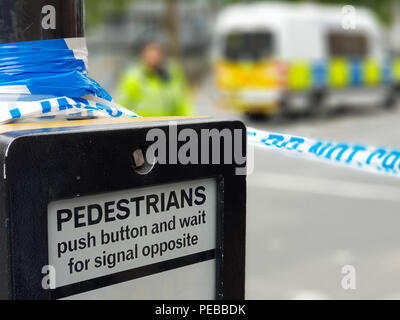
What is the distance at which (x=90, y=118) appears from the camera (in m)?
1.64

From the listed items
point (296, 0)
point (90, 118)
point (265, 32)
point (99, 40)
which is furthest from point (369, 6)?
point (90, 118)

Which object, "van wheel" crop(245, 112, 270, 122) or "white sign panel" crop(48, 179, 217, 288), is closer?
"white sign panel" crop(48, 179, 217, 288)

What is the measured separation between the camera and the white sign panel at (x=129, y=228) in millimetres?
1404

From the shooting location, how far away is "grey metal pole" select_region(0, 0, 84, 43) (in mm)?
1549

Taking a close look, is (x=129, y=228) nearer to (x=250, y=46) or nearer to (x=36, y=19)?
(x=36, y=19)

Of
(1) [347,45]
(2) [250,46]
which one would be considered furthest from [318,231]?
(1) [347,45]

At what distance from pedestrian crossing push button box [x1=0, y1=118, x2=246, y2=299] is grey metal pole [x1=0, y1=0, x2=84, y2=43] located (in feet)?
0.80

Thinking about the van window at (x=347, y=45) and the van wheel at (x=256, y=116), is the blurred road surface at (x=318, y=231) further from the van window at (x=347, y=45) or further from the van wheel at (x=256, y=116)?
the van window at (x=347, y=45)

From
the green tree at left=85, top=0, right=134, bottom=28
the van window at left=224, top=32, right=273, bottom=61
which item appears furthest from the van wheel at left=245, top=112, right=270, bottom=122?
the green tree at left=85, top=0, right=134, bottom=28

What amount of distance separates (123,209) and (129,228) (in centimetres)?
5

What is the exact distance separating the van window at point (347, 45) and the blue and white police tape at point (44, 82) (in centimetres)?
1627

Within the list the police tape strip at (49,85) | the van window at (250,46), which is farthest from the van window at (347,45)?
the police tape strip at (49,85)

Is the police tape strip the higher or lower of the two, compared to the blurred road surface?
higher

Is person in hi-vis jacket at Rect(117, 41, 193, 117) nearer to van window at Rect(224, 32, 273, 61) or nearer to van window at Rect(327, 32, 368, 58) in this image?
van window at Rect(224, 32, 273, 61)
